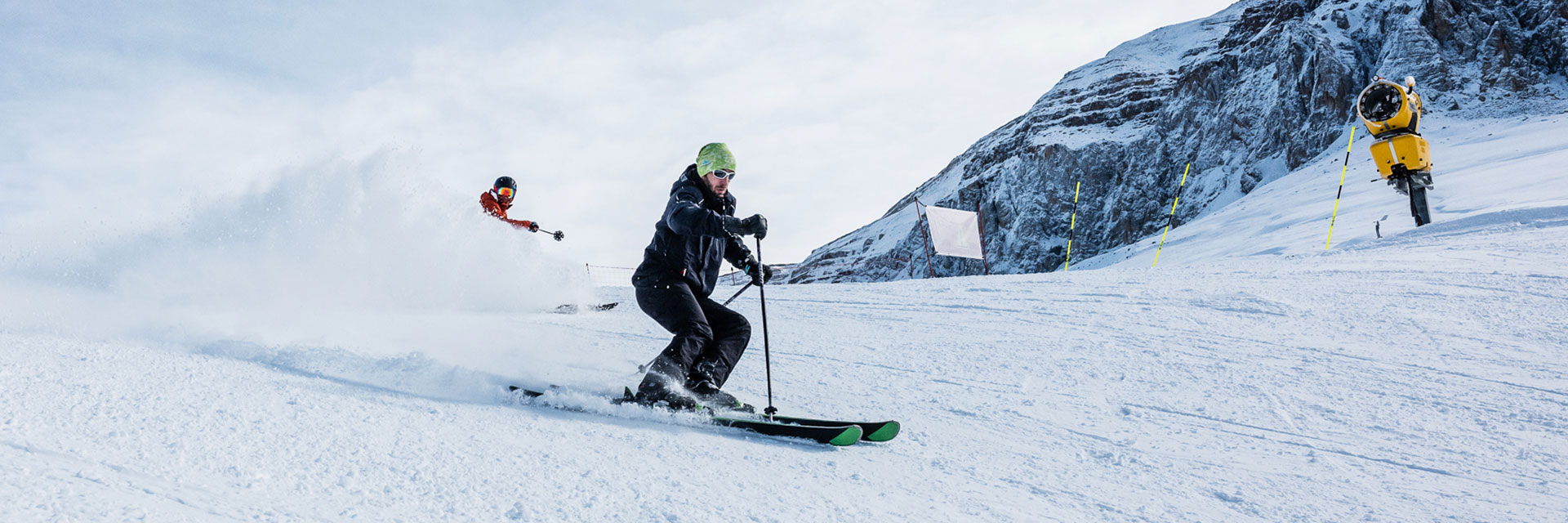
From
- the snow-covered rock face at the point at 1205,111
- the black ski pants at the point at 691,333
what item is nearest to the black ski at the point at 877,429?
the black ski pants at the point at 691,333

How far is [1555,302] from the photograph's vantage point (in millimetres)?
5422

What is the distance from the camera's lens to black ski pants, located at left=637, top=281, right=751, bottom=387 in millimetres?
4227

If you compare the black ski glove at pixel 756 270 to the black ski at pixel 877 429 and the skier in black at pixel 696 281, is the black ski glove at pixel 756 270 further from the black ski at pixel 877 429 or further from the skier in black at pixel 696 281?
the black ski at pixel 877 429

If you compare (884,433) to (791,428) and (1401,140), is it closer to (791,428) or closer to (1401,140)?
(791,428)

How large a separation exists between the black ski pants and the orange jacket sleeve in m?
7.72

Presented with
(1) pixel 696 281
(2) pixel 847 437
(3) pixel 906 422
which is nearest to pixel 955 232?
(1) pixel 696 281

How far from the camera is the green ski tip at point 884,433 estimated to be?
12.1 ft

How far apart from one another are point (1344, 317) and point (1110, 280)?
2.69 meters

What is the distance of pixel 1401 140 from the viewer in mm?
9914

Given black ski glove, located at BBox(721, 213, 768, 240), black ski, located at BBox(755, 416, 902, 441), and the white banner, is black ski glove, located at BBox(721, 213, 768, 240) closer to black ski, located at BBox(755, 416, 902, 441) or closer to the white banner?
black ski, located at BBox(755, 416, 902, 441)

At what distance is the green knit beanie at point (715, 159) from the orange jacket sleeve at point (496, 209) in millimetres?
7964

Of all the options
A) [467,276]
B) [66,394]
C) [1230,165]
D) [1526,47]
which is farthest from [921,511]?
[1230,165]

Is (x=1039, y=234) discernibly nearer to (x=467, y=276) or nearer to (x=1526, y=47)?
(x=1526, y=47)

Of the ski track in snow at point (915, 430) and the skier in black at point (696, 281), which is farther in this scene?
the skier in black at point (696, 281)
